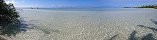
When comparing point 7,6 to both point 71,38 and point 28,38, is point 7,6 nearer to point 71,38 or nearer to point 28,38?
point 28,38

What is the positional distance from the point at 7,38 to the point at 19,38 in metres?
0.71

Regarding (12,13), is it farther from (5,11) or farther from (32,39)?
(32,39)

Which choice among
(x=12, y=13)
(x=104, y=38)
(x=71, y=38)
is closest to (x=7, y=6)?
(x=12, y=13)

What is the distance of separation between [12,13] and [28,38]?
945 centimetres

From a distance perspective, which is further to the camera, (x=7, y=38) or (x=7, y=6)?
(x=7, y=6)

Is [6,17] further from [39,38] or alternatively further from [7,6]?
[39,38]

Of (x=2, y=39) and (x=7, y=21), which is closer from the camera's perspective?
(x=2, y=39)

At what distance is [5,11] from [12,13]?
907 mm

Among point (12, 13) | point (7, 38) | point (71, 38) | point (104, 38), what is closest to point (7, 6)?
point (12, 13)

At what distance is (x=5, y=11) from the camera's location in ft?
69.1

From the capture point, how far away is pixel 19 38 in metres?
13.3

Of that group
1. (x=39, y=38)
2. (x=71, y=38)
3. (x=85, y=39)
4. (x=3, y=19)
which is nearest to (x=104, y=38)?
(x=85, y=39)

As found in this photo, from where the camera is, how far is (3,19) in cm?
2080

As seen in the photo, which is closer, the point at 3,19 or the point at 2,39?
the point at 2,39
